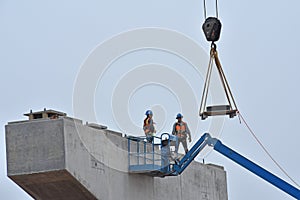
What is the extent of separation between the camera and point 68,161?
23906 millimetres

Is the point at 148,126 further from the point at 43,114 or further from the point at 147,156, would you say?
the point at 43,114

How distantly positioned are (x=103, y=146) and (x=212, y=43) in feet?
14.1

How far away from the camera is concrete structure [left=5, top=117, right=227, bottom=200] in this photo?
78.5ft

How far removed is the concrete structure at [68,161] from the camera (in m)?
23.9

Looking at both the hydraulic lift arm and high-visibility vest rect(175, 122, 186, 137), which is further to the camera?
high-visibility vest rect(175, 122, 186, 137)

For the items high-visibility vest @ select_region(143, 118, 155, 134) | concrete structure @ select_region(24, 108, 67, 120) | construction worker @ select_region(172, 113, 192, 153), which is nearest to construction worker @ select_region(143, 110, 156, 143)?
high-visibility vest @ select_region(143, 118, 155, 134)

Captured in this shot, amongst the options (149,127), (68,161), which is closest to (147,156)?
(149,127)

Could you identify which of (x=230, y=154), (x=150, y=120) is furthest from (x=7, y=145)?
(x=230, y=154)

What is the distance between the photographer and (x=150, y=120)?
91.5 feet

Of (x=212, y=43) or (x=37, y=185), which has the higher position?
(x=212, y=43)

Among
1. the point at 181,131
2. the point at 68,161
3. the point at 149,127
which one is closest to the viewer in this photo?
the point at 68,161

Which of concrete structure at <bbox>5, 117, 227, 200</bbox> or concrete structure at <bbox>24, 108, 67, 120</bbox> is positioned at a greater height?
concrete structure at <bbox>24, 108, 67, 120</bbox>

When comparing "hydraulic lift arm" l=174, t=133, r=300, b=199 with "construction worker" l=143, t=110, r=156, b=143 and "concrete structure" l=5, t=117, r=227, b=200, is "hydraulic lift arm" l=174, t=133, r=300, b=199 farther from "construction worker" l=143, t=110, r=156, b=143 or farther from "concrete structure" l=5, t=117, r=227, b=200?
"concrete structure" l=5, t=117, r=227, b=200

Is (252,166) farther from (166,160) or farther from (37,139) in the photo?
(37,139)
